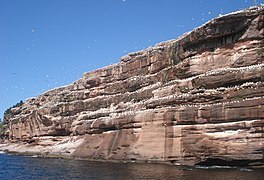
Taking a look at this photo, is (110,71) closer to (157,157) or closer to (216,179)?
(157,157)

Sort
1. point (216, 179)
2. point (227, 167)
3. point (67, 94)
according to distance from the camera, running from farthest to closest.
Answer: point (67, 94)
point (227, 167)
point (216, 179)

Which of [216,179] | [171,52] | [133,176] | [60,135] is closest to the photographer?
[216,179]

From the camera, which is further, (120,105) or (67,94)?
(67,94)

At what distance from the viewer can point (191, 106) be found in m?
44.2

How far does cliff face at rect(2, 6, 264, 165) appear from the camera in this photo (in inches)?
1502

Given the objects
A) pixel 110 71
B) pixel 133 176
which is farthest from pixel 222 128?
pixel 110 71

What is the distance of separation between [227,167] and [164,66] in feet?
98.0

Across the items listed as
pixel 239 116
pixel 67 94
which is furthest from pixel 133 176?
pixel 67 94

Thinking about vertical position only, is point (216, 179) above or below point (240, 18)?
below

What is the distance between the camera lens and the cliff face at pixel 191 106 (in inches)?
1502

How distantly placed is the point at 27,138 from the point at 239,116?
66.7m

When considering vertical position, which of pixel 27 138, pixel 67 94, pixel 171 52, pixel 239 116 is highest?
pixel 171 52

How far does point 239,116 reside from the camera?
3791cm

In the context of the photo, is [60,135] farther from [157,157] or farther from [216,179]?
[216,179]
